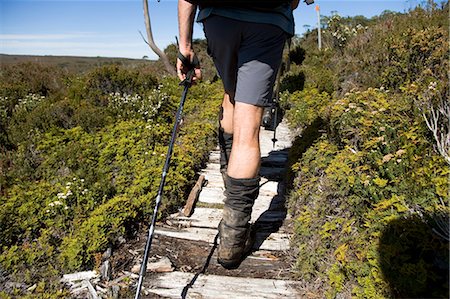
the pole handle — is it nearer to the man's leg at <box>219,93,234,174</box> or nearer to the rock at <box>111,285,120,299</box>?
the man's leg at <box>219,93,234,174</box>

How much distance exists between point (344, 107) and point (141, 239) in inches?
92.8

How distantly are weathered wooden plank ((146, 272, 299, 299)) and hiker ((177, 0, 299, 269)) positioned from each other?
173 mm

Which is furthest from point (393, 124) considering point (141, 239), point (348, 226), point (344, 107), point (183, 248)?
point (141, 239)

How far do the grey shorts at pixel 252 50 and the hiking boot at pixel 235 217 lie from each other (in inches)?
22.7

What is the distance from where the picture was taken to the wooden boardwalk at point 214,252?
2.47m

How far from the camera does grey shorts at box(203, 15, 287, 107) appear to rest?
2.40 metres

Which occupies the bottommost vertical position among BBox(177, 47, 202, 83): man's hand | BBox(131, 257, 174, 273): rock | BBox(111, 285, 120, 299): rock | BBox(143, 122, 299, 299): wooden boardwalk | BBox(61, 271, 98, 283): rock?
BBox(61, 271, 98, 283): rock

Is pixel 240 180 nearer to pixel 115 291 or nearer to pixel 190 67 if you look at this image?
pixel 190 67

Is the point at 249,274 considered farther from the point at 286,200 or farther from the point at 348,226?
the point at 286,200

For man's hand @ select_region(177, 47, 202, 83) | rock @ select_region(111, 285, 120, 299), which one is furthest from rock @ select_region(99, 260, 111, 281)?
man's hand @ select_region(177, 47, 202, 83)

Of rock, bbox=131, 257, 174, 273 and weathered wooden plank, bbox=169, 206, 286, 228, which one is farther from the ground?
weathered wooden plank, bbox=169, 206, 286, 228

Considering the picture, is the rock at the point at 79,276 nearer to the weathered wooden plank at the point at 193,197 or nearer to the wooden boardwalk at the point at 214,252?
the wooden boardwalk at the point at 214,252

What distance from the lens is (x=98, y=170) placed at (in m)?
4.71

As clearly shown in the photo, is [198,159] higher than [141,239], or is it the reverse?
[198,159]
